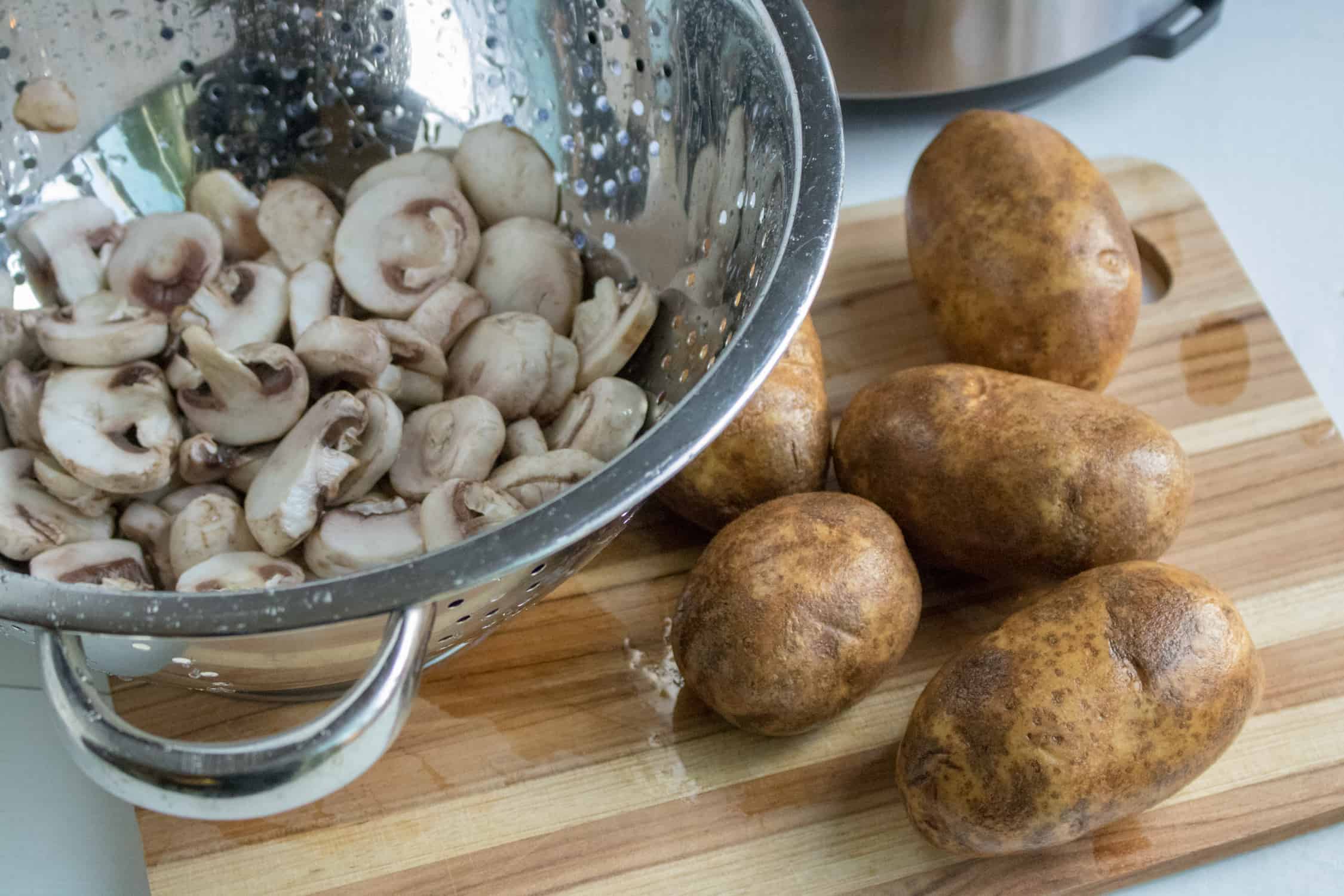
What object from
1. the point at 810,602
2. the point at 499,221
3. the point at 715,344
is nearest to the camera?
the point at 810,602

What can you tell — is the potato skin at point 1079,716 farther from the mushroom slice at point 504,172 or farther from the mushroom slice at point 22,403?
the mushroom slice at point 22,403

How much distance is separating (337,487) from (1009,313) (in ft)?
1.78

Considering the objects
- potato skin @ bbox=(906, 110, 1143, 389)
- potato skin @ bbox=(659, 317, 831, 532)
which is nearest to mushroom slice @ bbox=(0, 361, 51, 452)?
potato skin @ bbox=(659, 317, 831, 532)

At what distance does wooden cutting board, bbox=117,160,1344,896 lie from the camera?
855 mm

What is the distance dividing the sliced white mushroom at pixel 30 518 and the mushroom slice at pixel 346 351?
186 mm

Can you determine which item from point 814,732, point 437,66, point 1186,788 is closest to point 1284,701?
point 1186,788

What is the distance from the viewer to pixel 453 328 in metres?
1.02

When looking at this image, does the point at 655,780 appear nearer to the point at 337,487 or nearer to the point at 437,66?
the point at 337,487

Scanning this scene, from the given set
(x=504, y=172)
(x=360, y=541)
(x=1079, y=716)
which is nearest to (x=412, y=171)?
(x=504, y=172)

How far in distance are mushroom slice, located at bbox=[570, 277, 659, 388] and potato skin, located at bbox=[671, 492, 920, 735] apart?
202 mm

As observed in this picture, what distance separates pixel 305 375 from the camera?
942mm

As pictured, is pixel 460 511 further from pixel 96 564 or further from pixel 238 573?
pixel 96 564

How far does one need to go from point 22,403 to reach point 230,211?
0.87 ft

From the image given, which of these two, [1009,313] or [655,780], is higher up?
[1009,313]
